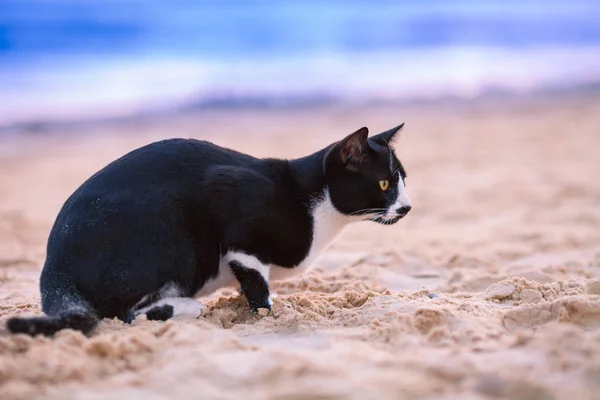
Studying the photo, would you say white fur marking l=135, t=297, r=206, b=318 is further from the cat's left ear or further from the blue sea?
the blue sea

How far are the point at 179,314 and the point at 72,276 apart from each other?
0.51 metres

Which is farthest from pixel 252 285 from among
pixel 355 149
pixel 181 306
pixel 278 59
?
pixel 278 59

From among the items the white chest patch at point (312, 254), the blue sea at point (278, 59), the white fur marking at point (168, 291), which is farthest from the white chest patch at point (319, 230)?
the blue sea at point (278, 59)

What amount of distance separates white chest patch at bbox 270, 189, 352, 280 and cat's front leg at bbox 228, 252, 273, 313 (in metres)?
0.17

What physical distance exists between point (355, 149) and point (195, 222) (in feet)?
2.88

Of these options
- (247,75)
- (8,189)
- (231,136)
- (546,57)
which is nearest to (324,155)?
(8,189)

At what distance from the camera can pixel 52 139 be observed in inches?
443

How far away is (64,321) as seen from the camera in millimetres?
2920

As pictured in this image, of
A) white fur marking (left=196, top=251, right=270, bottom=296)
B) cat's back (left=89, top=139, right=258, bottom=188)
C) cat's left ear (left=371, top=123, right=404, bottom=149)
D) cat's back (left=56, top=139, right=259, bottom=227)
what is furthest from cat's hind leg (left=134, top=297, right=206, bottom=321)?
cat's left ear (left=371, top=123, right=404, bottom=149)

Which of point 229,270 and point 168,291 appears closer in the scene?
point 168,291

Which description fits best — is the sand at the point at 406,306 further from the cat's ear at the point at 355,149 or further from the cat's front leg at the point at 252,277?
the cat's ear at the point at 355,149

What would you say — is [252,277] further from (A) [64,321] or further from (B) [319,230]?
(A) [64,321]

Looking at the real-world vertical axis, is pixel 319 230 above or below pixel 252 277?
above

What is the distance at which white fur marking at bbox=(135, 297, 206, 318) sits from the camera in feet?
10.9
